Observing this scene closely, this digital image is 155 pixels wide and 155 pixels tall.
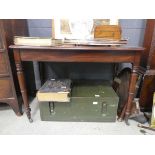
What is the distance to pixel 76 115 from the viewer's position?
1.34 metres

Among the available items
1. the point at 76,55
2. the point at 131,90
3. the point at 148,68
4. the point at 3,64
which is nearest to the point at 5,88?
the point at 3,64

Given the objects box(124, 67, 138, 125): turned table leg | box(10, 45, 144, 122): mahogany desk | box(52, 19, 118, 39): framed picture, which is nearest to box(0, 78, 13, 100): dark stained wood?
box(10, 45, 144, 122): mahogany desk

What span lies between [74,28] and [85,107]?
751 mm

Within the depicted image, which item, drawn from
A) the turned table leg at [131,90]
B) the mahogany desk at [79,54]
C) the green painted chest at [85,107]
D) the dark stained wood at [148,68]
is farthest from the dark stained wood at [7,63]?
the dark stained wood at [148,68]

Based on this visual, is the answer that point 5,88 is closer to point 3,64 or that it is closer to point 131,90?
point 3,64

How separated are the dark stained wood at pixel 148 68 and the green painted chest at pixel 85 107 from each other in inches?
12.3

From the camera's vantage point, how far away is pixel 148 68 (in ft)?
4.37

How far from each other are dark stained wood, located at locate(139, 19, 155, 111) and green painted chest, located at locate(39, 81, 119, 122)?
0.31 metres

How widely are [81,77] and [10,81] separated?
0.82m

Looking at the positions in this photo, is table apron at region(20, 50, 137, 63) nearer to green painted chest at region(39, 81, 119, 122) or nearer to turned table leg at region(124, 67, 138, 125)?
turned table leg at region(124, 67, 138, 125)

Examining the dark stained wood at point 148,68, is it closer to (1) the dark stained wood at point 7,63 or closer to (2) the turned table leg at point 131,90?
(2) the turned table leg at point 131,90

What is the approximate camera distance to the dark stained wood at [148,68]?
1296 mm

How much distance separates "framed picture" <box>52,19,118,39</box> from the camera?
150 centimetres

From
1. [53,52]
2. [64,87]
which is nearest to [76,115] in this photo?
[64,87]
